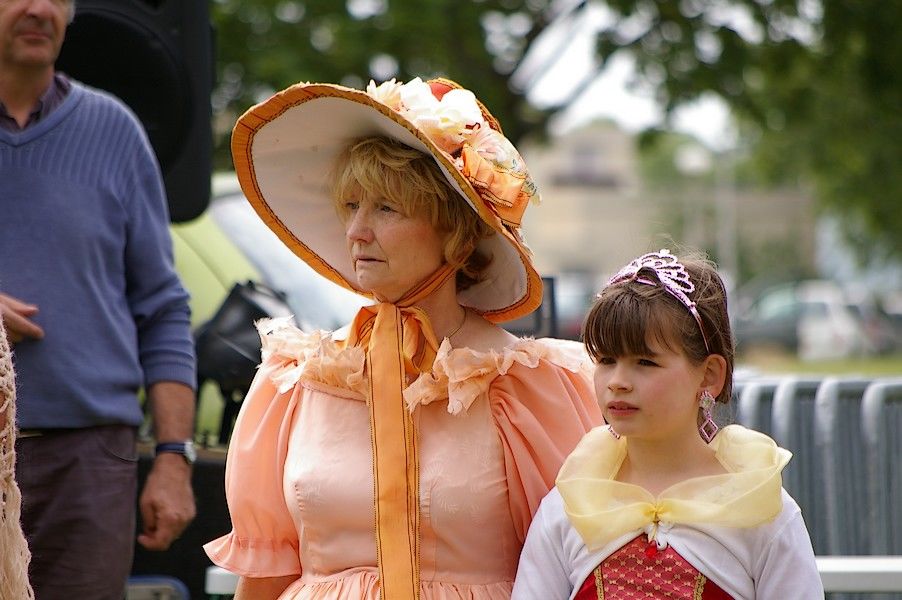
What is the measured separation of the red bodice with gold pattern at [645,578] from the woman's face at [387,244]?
663 millimetres

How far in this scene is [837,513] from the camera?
4391 mm

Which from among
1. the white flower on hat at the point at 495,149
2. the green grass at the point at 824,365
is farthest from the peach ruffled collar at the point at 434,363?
the green grass at the point at 824,365

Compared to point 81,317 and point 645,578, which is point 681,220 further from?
point 645,578

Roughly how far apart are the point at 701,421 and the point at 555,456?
0.95 ft

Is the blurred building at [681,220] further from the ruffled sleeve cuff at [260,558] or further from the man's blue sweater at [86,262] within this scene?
the ruffled sleeve cuff at [260,558]

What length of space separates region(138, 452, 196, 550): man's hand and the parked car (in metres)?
26.9

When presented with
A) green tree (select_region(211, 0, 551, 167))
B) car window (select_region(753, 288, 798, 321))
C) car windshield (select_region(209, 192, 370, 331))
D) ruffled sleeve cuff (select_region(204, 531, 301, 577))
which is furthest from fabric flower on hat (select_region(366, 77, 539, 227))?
car window (select_region(753, 288, 798, 321))

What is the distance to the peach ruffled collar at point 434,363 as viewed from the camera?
110 inches

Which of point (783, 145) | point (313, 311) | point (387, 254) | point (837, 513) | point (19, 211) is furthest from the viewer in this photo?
point (783, 145)

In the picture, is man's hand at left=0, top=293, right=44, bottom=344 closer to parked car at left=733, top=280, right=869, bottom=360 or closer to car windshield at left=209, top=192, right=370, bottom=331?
car windshield at left=209, top=192, right=370, bottom=331

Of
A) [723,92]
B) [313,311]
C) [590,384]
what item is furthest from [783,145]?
[590,384]

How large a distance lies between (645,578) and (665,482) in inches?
7.2

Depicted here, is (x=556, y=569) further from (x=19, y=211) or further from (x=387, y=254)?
(x=19, y=211)

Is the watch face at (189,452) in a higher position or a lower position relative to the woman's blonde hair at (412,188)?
lower
